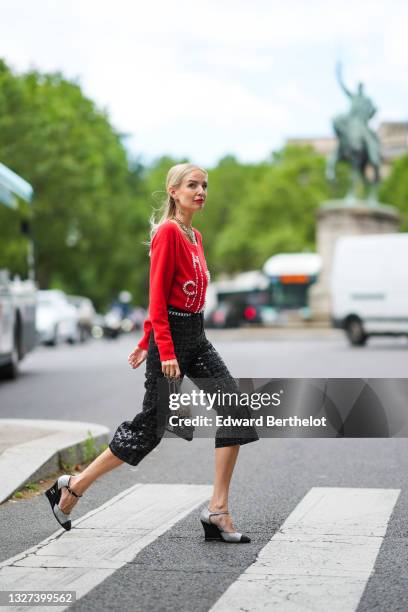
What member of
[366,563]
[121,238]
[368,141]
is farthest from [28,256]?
[121,238]

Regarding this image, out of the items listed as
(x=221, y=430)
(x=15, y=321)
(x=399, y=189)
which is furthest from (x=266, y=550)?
(x=399, y=189)

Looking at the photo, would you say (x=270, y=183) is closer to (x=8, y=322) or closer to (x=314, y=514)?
(x=8, y=322)

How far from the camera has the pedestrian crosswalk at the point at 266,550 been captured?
179 inches

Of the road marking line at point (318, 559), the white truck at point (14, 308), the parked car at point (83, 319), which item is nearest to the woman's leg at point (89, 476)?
the road marking line at point (318, 559)

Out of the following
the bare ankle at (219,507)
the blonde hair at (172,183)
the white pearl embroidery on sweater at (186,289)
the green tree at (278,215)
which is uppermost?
the green tree at (278,215)

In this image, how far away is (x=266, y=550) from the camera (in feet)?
17.6

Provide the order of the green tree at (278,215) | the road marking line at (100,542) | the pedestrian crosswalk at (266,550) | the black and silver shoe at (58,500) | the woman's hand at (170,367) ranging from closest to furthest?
the pedestrian crosswalk at (266,550) < the road marking line at (100,542) < the woman's hand at (170,367) < the black and silver shoe at (58,500) < the green tree at (278,215)

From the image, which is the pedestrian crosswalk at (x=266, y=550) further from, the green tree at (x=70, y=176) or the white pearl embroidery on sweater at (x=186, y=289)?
the green tree at (x=70, y=176)

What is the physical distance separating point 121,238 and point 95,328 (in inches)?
331

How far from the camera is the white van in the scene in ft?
88.5

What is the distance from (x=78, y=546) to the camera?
542 centimetres

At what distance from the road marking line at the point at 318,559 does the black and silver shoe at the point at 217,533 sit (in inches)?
5.7

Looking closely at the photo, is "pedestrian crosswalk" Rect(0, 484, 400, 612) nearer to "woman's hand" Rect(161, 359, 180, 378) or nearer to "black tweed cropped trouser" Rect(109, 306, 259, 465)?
"black tweed cropped trouser" Rect(109, 306, 259, 465)

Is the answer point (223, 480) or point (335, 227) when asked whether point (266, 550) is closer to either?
point (223, 480)
